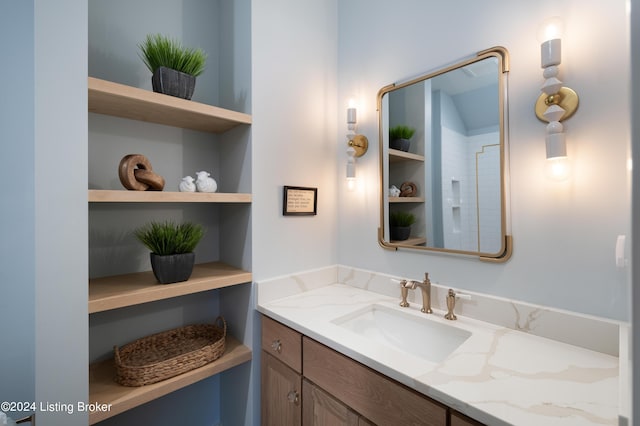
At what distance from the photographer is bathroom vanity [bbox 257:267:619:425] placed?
72cm

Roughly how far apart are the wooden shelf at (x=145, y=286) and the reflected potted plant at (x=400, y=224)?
76 cm

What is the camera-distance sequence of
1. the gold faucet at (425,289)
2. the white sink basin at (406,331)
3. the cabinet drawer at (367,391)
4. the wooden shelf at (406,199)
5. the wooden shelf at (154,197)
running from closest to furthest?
the cabinet drawer at (367,391) → the wooden shelf at (154,197) → the white sink basin at (406,331) → the gold faucet at (425,289) → the wooden shelf at (406,199)

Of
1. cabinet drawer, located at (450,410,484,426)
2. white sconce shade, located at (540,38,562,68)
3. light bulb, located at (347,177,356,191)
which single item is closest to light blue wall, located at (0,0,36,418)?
cabinet drawer, located at (450,410,484,426)

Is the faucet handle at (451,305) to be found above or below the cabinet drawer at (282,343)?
above

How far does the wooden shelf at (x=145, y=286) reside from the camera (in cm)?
109

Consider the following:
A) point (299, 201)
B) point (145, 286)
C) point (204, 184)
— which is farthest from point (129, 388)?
point (299, 201)

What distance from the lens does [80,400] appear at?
0.98 m

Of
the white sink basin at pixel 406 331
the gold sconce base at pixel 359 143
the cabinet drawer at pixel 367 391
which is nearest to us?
the cabinet drawer at pixel 367 391

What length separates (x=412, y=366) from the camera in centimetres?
86

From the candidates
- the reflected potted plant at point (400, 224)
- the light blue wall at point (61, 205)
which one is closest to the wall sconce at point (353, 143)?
the reflected potted plant at point (400, 224)

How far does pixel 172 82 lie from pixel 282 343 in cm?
121

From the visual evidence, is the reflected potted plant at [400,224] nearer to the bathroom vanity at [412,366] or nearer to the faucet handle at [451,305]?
the bathroom vanity at [412,366]

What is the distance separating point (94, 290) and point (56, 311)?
0.77 ft

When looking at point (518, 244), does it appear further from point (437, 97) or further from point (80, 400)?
point (80, 400)
